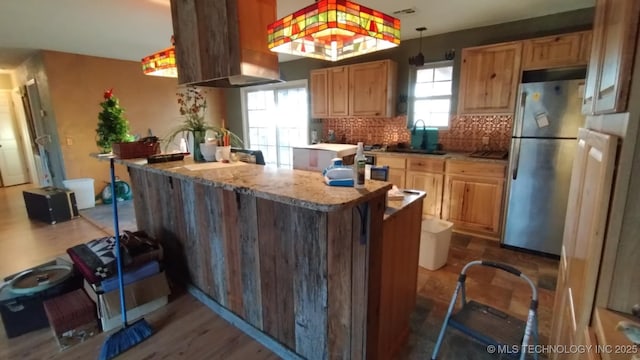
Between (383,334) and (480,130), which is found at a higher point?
(480,130)

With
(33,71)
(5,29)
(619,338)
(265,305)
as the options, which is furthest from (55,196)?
(619,338)

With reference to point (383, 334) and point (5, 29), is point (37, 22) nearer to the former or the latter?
point (5, 29)

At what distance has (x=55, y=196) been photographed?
419 cm

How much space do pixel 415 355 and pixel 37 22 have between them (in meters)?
4.97

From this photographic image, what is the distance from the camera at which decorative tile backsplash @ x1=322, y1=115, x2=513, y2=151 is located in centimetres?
372

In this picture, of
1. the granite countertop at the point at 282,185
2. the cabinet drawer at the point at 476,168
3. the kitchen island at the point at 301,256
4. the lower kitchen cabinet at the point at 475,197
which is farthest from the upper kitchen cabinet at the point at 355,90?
the granite countertop at the point at 282,185

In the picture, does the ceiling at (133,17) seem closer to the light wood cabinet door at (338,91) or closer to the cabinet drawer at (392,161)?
the light wood cabinet door at (338,91)

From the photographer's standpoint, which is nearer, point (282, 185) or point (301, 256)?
point (282, 185)

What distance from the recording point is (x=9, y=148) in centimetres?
656

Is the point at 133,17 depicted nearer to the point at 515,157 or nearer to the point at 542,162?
the point at 515,157

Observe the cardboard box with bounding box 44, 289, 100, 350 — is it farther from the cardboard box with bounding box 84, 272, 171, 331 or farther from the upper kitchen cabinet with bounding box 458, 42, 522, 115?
the upper kitchen cabinet with bounding box 458, 42, 522, 115

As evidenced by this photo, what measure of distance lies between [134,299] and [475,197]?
3.55 m

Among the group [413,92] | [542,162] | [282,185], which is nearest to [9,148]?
[282,185]

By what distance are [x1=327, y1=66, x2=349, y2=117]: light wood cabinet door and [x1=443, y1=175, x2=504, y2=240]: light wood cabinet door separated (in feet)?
Answer: 6.35
